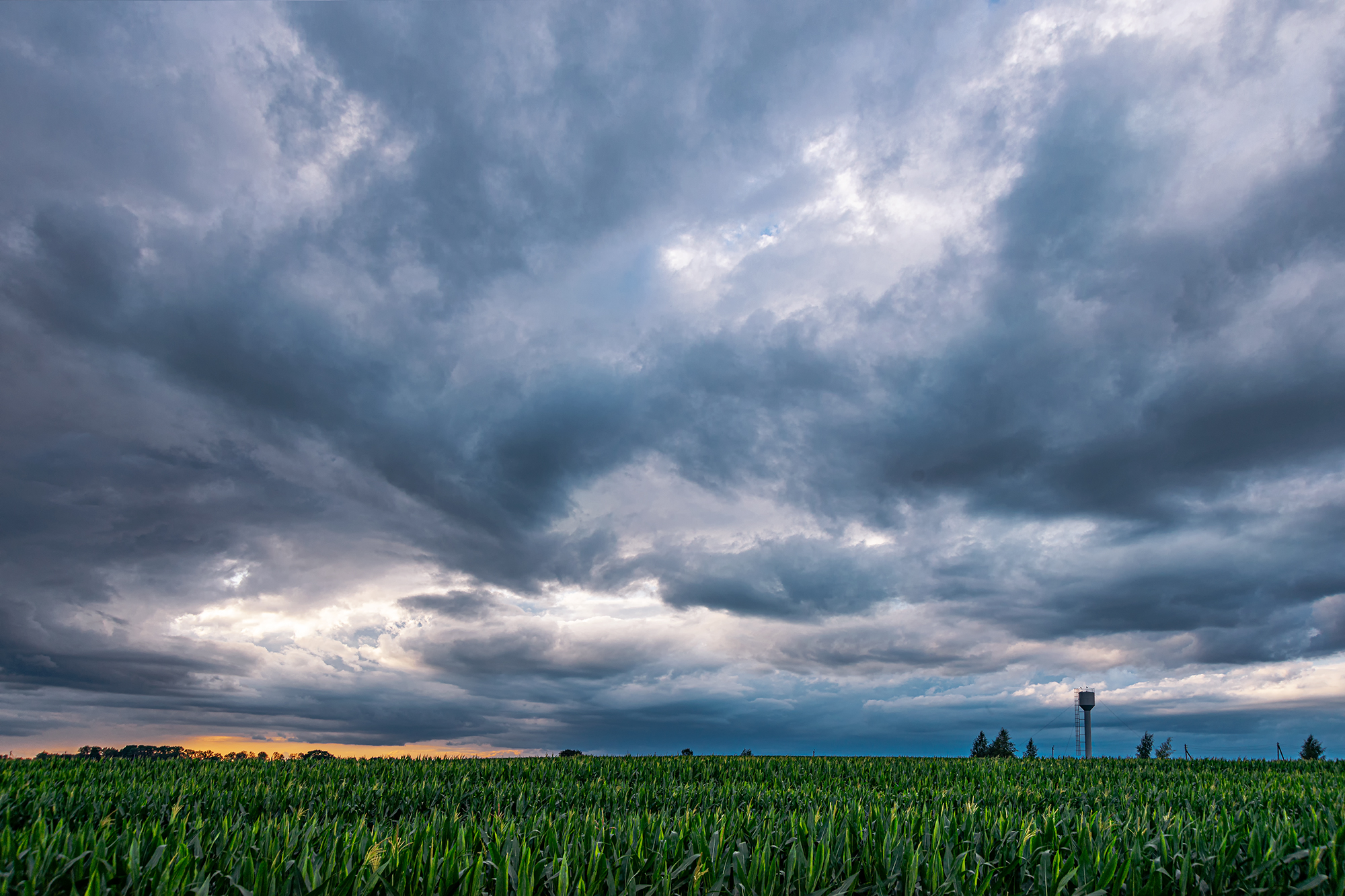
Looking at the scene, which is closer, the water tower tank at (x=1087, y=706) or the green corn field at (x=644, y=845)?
the green corn field at (x=644, y=845)

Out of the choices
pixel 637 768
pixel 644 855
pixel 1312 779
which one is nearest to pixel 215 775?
pixel 637 768

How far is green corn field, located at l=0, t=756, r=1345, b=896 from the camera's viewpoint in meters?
5.31

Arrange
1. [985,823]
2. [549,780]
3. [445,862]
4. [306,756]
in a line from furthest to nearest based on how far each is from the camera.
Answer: [306,756] < [549,780] < [985,823] < [445,862]

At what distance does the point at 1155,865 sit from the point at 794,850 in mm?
3220

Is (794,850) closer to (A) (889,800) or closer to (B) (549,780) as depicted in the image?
(A) (889,800)

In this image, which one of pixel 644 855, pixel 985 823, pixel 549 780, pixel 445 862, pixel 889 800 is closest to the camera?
pixel 445 862

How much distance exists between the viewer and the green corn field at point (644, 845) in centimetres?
531

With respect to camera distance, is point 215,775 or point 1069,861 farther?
point 215,775

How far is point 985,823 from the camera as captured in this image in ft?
27.1

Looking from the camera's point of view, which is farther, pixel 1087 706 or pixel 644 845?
pixel 1087 706

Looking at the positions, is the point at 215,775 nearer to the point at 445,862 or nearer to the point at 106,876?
the point at 106,876

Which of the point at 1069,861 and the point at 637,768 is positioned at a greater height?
the point at 1069,861

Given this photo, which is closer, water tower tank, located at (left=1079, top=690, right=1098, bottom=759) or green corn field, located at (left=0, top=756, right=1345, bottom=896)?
green corn field, located at (left=0, top=756, right=1345, bottom=896)

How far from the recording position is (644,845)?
21.9ft
